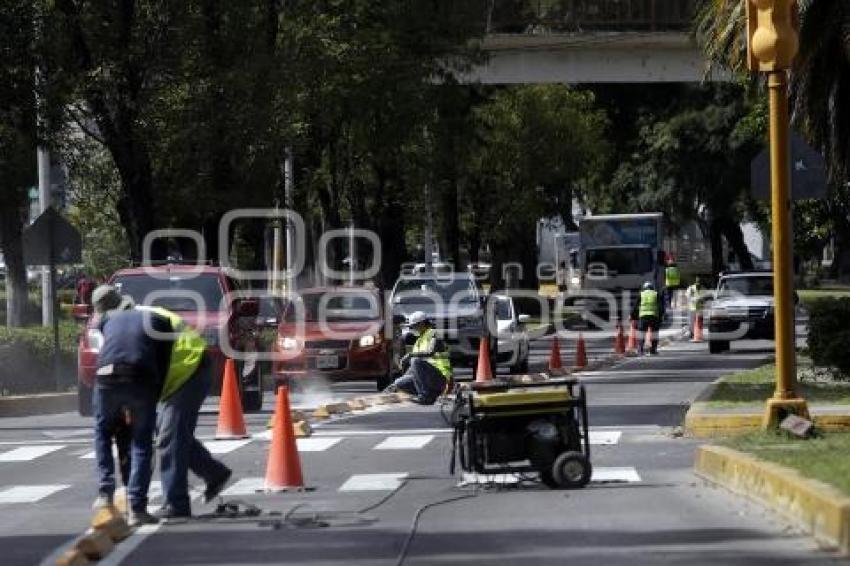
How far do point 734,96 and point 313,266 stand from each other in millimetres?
19745

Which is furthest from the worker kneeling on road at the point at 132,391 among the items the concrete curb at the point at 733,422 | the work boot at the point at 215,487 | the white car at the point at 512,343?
the white car at the point at 512,343

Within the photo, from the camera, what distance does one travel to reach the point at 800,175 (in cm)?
1919

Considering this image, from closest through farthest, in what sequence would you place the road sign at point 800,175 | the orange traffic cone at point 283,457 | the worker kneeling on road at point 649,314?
the orange traffic cone at point 283,457 < the road sign at point 800,175 < the worker kneeling on road at point 649,314

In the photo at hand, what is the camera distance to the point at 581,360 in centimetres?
3566

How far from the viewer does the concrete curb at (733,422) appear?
18.8 meters

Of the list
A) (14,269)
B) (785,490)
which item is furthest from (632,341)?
(785,490)

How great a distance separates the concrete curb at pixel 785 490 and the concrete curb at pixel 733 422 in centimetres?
280

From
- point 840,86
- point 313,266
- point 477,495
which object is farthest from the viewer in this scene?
point 313,266

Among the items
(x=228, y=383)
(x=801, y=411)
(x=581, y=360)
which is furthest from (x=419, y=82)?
(x=801, y=411)

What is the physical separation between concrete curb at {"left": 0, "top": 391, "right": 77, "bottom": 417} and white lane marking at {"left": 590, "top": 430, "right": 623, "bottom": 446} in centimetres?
998

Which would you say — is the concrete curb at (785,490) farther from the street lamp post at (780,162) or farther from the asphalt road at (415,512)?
the street lamp post at (780,162)

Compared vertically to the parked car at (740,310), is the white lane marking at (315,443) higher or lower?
lower

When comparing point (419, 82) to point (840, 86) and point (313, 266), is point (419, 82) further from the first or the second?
point (840, 86)

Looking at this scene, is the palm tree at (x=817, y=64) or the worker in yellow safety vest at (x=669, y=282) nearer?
the palm tree at (x=817, y=64)
